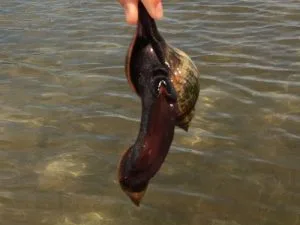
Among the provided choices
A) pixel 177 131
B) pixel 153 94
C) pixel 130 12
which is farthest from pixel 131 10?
pixel 177 131

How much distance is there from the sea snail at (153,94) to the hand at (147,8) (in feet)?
1.08

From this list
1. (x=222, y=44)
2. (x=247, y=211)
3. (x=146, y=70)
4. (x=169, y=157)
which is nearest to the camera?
(x=146, y=70)

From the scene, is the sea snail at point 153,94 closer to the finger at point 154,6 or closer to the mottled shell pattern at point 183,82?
the mottled shell pattern at point 183,82

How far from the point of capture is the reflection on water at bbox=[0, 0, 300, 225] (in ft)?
14.6

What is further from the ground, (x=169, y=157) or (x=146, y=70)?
(x=146, y=70)

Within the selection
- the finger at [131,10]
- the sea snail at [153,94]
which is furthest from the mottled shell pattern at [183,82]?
the finger at [131,10]

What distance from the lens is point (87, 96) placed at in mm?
6449

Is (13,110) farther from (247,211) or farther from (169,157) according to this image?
(247,211)

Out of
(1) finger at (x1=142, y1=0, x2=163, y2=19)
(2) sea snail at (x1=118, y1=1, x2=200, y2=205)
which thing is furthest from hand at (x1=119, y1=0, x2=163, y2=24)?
(2) sea snail at (x1=118, y1=1, x2=200, y2=205)

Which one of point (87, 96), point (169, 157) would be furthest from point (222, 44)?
point (169, 157)

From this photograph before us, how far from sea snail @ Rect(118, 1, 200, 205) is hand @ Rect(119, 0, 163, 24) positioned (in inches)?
12.9

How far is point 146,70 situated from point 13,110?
4013 millimetres

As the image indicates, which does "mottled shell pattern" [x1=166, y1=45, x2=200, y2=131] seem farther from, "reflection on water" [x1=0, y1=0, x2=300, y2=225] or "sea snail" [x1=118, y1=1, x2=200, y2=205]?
"reflection on water" [x1=0, y1=0, x2=300, y2=225]

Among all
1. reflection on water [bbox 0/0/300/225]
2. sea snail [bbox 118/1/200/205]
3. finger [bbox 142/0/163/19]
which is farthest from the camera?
reflection on water [bbox 0/0/300/225]
